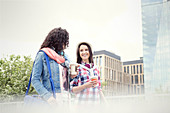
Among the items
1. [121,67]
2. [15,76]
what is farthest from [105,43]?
[15,76]

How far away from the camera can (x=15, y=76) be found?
11.6 m

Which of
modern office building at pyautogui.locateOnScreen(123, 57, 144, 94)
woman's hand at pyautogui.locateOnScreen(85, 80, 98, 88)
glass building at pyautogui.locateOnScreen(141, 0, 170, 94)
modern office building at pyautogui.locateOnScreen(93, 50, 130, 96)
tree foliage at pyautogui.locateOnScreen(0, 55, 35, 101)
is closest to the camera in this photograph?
woman's hand at pyautogui.locateOnScreen(85, 80, 98, 88)

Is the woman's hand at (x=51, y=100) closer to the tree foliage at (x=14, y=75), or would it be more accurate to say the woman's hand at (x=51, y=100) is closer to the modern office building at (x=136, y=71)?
the tree foliage at (x=14, y=75)

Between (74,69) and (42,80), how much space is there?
17cm

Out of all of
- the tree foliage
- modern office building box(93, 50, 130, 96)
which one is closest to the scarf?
the tree foliage

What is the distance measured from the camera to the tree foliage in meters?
11.0

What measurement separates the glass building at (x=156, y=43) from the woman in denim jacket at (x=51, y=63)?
6.23 m

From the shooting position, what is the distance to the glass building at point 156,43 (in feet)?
24.0

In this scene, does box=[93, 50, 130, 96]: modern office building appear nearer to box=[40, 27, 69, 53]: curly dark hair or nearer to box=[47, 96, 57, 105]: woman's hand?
box=[40, 27, 69, 53]: curly dark hair

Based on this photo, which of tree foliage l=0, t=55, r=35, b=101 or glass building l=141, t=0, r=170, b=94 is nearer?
glass building l=141, t=0, r=170, b=94

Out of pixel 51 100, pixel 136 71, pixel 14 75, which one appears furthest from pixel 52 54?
pixel 136 71

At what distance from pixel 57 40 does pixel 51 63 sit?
0.41 ft

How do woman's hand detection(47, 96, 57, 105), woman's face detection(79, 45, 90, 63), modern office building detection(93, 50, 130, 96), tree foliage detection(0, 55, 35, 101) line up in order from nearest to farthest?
woman's hand detection(47, 96, 57, 105)
woman's face detection(79, 45, 90, 63)
tree foliage detection(0, 55, 35, 101)
modern office building detection(93, 50, 130, 96)

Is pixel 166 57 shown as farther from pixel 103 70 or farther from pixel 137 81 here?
pixel 137 81
